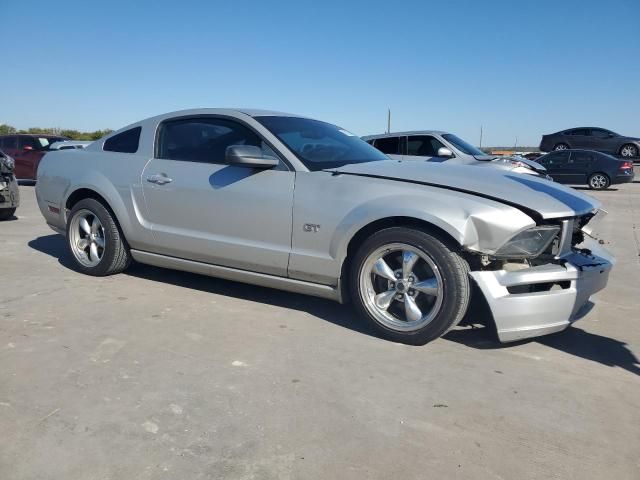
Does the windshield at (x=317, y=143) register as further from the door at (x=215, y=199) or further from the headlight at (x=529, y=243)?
the headlight at (x=529, y=243)

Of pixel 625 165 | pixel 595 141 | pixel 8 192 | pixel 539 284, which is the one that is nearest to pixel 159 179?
pixel 539 284

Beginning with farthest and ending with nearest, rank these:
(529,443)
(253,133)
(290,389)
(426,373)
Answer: (253,133), (426,373), (290,389), (529,443)

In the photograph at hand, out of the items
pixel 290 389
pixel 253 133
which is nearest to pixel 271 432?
pixel 290 389

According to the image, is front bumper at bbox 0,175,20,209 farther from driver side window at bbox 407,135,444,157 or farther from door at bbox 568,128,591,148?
door at bbox 568,128,591,148

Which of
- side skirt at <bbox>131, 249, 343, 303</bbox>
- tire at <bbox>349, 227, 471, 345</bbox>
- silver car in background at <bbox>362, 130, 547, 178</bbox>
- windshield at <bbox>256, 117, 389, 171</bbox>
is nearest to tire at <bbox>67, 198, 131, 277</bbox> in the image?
side skirt at <bbox>131, 249, 343, 303</bbox>

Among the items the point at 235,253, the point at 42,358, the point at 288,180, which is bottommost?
the point at 42,358

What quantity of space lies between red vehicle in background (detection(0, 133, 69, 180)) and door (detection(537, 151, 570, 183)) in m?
15.4

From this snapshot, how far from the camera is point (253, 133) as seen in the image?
4.04 meters

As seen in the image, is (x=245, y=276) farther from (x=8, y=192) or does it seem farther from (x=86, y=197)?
(x=8, y=192)

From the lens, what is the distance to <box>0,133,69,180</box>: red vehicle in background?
15.0 metres

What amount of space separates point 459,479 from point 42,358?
2320mm

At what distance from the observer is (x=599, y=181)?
17.2m

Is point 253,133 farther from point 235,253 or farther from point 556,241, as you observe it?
point 556,241

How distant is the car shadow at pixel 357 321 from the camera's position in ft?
11.0
